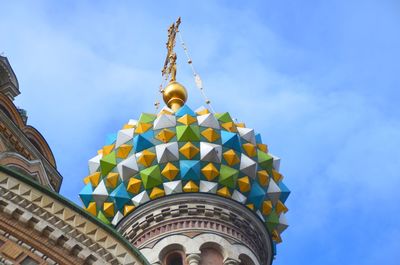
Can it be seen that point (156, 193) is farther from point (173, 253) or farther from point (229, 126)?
point (229, 126)

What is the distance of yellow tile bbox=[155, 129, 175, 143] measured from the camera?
15219 millimetres

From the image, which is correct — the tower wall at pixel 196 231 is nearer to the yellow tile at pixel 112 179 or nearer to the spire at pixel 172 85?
the yellow tile at pixel 112 179

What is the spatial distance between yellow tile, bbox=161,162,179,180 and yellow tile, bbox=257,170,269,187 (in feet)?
4.80

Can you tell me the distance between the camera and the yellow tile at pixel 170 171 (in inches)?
586

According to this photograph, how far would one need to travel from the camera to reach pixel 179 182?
14.9 m

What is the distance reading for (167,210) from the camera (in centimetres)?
1465

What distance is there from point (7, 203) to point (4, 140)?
13.4ft

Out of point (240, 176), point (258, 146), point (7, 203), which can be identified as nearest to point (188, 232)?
point (240, 176)

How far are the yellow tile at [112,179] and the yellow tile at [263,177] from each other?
2.23 m

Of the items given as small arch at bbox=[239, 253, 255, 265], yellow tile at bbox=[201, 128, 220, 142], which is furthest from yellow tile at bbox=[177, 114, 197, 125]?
small arch at bbox=[239, 253, 255, 265]

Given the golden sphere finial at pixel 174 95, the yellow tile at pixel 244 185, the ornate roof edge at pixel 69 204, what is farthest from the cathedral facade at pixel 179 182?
the ornate roof edge at pixel 69 204

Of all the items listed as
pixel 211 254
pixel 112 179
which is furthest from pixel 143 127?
pixel 211 254

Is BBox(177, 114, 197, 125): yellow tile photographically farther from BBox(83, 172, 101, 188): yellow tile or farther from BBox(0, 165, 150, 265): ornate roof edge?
BBox(0, 165, 150, 265): ornate roof edge

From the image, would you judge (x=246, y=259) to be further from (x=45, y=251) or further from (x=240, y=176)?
(x=45, y=251)
